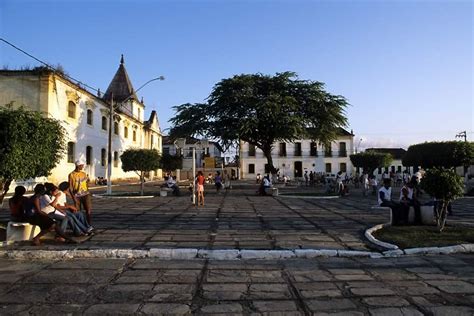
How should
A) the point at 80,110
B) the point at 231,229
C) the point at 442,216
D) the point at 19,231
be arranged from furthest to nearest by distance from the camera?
the point at 80,110 → the point at 231,229 → the point at 442,216 → the point at 19,231

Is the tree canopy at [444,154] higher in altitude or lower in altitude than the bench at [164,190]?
higher

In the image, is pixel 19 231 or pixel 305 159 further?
pixel 305 159

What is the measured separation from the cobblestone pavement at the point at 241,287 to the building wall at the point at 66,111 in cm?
1281

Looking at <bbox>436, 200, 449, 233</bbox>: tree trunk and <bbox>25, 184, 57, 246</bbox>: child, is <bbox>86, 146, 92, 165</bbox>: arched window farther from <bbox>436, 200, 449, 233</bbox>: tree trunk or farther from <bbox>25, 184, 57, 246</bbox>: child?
<bbox>436, 200, 449, 233</bbox>: tree trunk

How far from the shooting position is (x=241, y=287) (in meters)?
5.30

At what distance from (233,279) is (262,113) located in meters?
25.1

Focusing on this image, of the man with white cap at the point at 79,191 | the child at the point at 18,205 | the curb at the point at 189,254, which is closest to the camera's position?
the curb at the point at 189,254

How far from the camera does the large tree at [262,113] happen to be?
3064 centimetres

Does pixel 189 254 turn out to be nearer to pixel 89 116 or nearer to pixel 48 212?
pixel 48 212

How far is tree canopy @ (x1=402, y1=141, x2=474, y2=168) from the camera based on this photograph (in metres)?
28.8

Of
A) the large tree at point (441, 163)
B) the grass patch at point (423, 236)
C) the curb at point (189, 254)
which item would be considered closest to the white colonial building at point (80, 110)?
the curb at point (189, 254)

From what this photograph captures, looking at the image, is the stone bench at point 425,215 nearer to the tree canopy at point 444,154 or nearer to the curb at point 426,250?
the curb at point 426,250

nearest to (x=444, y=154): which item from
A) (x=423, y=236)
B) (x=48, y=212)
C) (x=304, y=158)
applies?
(x=423, y=236)

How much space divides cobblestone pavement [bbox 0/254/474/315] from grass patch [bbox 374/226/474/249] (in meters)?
0.86
